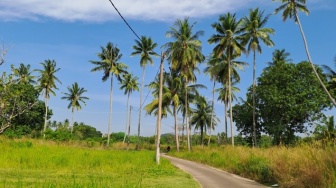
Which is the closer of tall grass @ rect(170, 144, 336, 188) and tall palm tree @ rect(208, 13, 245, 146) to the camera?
tall grass @ rect(170, 144, 336, 188)

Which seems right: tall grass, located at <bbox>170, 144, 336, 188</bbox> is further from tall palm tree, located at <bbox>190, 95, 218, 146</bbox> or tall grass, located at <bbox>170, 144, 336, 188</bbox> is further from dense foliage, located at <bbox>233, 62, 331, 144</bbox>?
tall palm tree, located at <bbox>190, 95, 218, 146</bbox>

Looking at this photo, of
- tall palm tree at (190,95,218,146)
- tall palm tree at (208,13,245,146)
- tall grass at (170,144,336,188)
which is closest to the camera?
tall grass at (170,144,336,188)

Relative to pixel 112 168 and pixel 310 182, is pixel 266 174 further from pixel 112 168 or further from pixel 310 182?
pixel 112 168

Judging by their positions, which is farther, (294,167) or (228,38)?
(228,38)

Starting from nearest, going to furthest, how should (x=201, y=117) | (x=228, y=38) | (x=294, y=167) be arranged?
1. (x=294, y=167)
2. (x=228, y=38)
3. (x=201, y=117)

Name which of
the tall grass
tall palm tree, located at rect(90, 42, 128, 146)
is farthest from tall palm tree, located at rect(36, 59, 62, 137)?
the tall grass

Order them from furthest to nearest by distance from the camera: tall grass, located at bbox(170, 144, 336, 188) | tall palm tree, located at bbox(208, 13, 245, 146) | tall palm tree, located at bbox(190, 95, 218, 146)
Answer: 1. tall palm tree, located at bbox(190, 95, 218, 146)
2. tall palm tree, located at bbox(208, 13, 245, 146)
3. tall grass, located at bbox(170, 144, 336, 188)

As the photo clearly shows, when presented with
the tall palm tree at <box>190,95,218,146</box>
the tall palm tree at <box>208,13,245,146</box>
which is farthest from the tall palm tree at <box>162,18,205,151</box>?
the tall palm tree at <box>190,95,218,146</box>

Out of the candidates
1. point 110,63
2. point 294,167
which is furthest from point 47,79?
point 294,167

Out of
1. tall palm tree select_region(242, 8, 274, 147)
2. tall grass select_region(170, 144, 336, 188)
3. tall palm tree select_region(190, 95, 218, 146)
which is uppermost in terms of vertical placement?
tall palm tree select_region(242, 8, 274, 147)

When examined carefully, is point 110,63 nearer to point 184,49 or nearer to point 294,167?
point 184,49

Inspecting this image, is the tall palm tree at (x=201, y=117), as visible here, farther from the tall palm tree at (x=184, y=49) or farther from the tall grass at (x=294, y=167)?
the tall grass at (x=294, y=167)

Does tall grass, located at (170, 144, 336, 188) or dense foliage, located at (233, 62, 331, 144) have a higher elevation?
dense foliage, located at (233, 62, 331, 144)

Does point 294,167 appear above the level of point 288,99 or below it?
below
